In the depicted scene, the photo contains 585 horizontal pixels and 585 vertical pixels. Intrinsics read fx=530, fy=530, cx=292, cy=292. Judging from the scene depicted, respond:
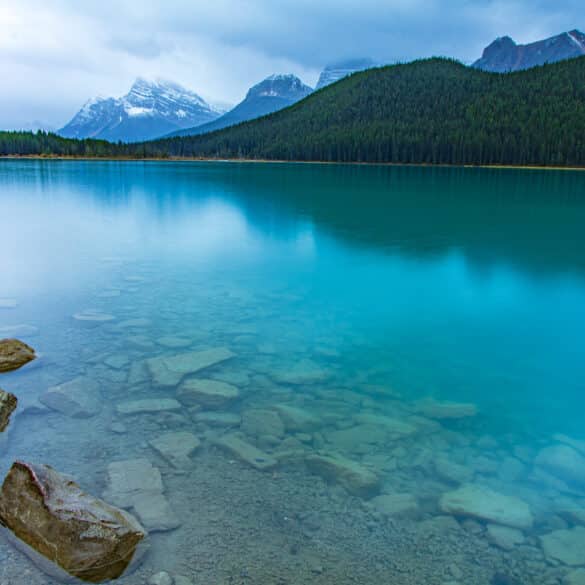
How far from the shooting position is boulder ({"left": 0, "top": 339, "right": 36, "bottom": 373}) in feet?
34.0

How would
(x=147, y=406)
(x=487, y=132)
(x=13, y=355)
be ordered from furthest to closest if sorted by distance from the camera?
1. (x=487, y=132)
2. (x=13, y=355)
3. (x=147, y=406)

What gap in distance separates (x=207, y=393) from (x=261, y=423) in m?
1.40

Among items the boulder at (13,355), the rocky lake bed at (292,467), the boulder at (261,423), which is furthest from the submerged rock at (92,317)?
the boulder at (261,423)

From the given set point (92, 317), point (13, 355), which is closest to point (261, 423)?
point (13, 355)

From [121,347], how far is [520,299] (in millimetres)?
12845

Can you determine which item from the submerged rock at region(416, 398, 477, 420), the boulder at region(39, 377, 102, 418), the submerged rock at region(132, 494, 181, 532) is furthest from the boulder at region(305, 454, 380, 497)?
the boulder at region(39, 377, 102, 418)

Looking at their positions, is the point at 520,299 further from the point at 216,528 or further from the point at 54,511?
the point at 54,511

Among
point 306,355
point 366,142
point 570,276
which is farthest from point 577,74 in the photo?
point 306,355

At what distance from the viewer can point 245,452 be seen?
779cm

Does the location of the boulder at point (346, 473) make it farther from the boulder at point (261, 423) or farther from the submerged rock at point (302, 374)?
the submerged rock at point (302, 374)

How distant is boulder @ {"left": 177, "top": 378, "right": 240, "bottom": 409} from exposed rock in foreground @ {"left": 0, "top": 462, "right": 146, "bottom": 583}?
3275 millimetres

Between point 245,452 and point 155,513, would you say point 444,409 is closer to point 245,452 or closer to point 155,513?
point 245,452

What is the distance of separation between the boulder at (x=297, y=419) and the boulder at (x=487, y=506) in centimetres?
243

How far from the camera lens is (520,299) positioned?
17.7m
